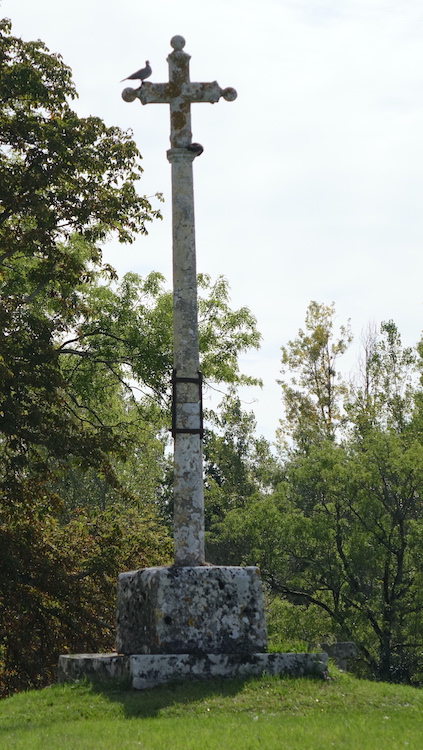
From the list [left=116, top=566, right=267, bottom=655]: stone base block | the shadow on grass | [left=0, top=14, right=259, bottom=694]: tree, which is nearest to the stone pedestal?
[left=116, top=566, right=267, bottom=655]: stone base block

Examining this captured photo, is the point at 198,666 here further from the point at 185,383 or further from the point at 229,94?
the point at 229,94

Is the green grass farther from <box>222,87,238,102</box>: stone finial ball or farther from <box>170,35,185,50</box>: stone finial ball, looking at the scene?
<box>170,35,185,50</box>: stone finial ball

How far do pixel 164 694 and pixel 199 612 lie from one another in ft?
3.12

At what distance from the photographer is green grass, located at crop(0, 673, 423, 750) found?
21.2 ft

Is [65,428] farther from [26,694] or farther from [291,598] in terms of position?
[291,598]

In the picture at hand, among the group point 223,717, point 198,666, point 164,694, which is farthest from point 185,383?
point 223,717

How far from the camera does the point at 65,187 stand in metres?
17.0

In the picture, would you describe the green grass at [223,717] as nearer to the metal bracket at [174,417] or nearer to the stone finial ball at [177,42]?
the metal bracket at [174,417]

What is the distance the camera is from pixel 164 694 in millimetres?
8117

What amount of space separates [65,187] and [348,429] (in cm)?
2362

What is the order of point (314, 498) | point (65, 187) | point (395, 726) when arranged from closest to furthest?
point (395, 726) < point (65, 187) < point (314, 498)

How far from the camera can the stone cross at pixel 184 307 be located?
942 centimetres

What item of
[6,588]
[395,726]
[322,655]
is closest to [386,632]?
[6,588]

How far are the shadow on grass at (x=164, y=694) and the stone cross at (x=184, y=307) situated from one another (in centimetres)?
135
